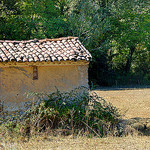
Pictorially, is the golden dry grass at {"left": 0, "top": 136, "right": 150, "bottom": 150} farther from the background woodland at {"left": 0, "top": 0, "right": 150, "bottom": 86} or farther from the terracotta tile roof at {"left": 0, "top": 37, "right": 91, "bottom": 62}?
the background woodland at {"left": 0, "top": 0, "right": 150, "bottom": 86}

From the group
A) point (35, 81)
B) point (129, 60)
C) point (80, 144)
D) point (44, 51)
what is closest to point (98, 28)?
point (129, 60)

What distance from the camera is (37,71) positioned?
9719mm

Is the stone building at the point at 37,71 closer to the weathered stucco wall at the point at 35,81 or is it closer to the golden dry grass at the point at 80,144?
the weathered stucco wall at the point at 35,81

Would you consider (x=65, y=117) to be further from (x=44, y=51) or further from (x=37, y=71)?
(x=44, y=51)

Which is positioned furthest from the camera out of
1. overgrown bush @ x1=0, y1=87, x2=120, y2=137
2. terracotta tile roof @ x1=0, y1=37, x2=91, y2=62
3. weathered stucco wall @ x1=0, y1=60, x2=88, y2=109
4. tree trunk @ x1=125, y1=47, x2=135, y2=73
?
tree trunk @ x1=125, y1=47, x2=135, y2=73

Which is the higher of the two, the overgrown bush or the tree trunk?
the overgrown bush

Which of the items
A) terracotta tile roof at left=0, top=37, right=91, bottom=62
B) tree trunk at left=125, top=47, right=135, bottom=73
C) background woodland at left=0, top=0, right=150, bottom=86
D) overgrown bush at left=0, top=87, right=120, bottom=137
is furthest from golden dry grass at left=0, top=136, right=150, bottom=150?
tree trunk at left=125, top=47, right=135, bottom=73

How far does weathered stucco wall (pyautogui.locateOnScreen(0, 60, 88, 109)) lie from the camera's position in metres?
9.55

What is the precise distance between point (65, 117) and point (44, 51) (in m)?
2.71

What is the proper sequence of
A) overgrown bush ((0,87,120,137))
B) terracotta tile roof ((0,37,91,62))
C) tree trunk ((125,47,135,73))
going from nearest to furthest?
1. overgrown bush ((0,87,120,137))
2. terracotta tile roof ((0,37,91,62))
3. tree trunk ((125,47,135,73))

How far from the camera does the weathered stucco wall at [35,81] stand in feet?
31.3

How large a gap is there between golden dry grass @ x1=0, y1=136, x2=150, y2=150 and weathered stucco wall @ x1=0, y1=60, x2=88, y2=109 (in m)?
2.36

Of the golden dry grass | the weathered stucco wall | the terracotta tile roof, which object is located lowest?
the golden dry grass

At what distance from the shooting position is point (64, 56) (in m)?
9.48
